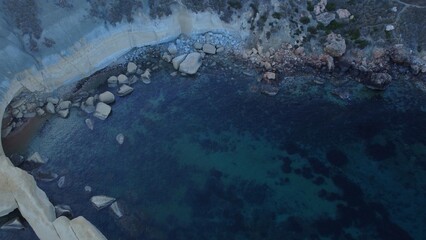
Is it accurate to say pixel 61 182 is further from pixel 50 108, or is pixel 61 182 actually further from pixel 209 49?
pixel 209 49

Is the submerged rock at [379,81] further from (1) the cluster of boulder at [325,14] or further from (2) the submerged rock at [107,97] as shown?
(2) the submerged rock at [107,97]

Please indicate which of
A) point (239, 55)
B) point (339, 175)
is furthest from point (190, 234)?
point (239, 55)

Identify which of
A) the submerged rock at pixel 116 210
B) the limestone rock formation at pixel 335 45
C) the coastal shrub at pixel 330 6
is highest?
the coastal shrub at pixel 330 6

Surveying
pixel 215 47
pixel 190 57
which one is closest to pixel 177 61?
pixel 190 57

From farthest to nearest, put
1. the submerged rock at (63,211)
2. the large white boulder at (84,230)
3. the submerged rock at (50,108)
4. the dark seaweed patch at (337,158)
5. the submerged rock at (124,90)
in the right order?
1. the submerged rock at (124,90)
2. the submerged rock at (50,108)
3. the dark seaweed patch at (337,158)
4. the submerged rock at (63,211)
5. the large white boulder at (84,230)

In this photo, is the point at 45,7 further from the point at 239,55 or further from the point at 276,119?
the point at 276,119

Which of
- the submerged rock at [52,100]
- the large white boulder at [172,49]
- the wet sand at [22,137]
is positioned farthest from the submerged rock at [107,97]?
the large white boulder at [172,49]

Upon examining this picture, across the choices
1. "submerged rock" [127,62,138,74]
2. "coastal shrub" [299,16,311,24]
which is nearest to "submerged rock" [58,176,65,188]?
"submerged rock" [127,62,138,74]

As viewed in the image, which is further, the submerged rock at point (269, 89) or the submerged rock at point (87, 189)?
the submerged rock at point (269, 89)
